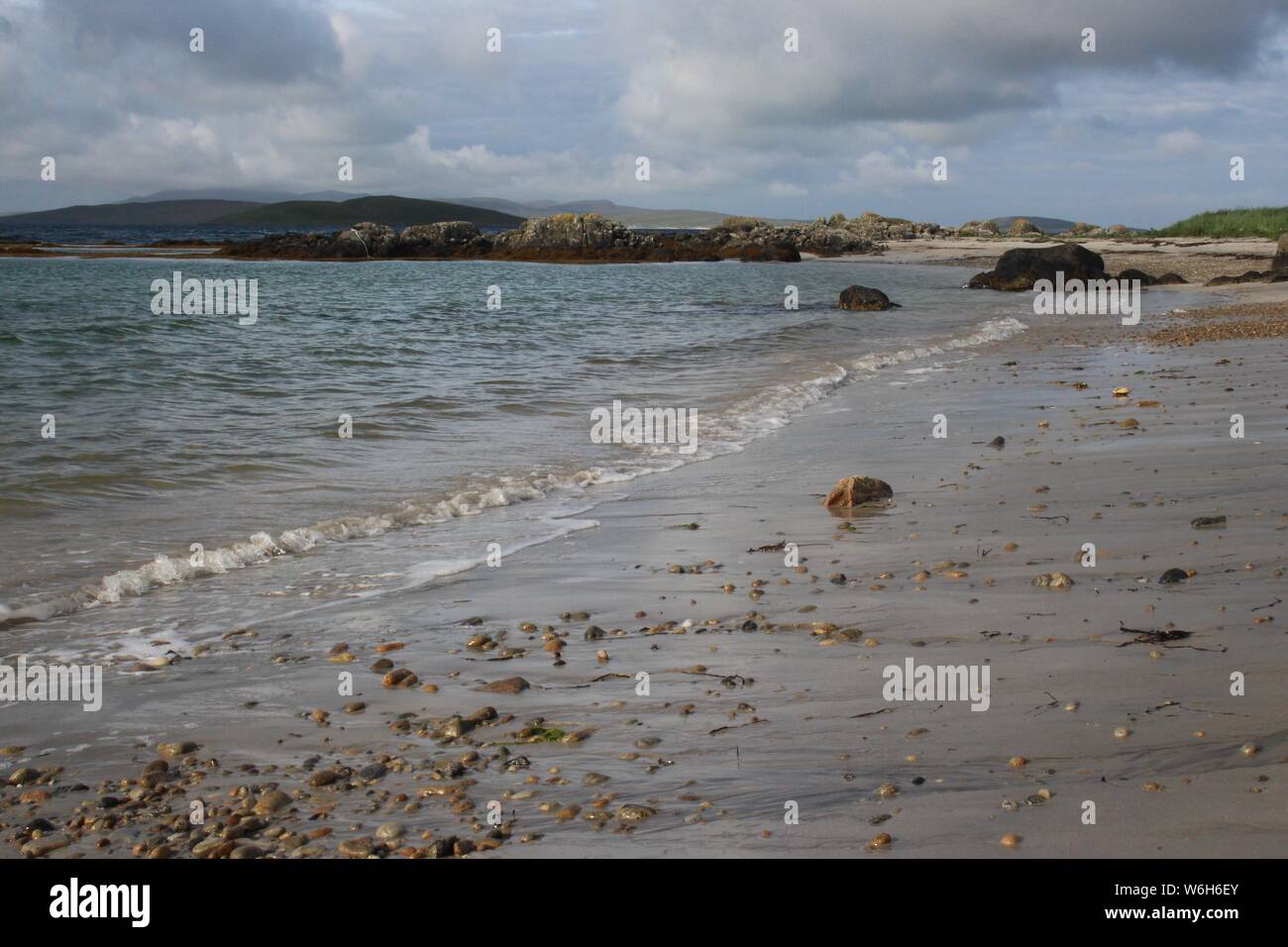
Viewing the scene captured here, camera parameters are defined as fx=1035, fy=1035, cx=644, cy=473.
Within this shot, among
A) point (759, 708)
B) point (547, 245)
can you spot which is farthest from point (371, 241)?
point (759, 708)

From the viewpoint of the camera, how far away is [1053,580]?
18.5 feet

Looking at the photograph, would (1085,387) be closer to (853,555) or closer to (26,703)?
(853,555)

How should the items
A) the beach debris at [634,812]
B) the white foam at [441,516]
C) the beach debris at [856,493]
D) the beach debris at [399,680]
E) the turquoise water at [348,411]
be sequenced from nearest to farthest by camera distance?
the beach debris at [634,812] → the beach debris at [399,680] → the white foam at [441,516] → the turquoise water at [348,411] → the beach debris at [856,493]

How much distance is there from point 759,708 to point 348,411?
1029 cm

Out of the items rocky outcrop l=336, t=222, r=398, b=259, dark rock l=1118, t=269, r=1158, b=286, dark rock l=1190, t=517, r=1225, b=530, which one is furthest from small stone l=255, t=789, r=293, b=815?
rocky outcrop l=336, t=222, r=398, b=259

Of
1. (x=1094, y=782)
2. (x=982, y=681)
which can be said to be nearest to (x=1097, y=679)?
(x=982, y=681)

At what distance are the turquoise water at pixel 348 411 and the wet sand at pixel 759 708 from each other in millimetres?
1580

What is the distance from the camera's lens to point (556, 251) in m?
77.2

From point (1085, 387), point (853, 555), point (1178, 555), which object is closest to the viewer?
point (1178, 555)

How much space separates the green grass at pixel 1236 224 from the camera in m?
53.4

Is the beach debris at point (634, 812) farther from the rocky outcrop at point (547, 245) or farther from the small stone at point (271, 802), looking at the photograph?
the rocky outcrop at point (547, 245)

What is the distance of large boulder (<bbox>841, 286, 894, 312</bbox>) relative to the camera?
30625mm

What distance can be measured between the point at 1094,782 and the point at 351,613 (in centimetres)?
409

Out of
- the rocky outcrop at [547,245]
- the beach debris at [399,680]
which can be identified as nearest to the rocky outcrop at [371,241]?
the rocky outcrop at [547,245]
